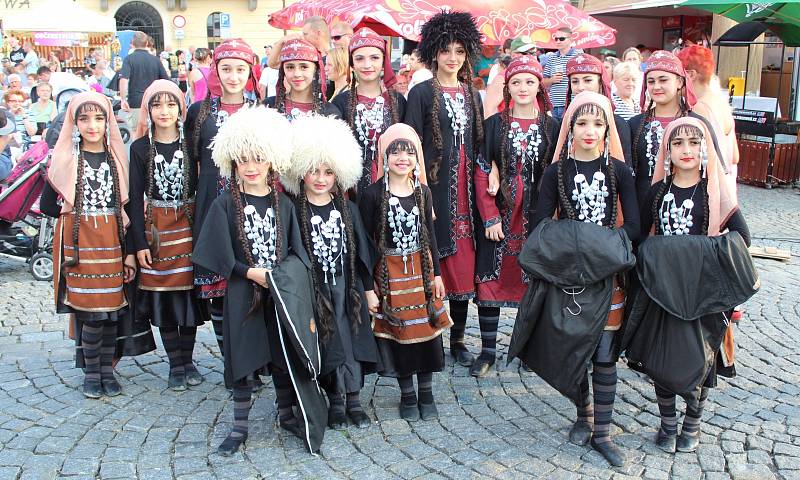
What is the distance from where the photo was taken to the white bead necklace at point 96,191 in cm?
425

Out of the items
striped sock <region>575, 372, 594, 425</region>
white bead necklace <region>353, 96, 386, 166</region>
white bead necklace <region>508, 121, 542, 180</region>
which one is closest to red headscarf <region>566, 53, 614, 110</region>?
white bead necklace <region>508, 121, 542, 180</region>

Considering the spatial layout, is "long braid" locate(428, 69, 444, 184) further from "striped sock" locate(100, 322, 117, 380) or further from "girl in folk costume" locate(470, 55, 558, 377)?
"striped sock" locate(100, 322, 117, 380)

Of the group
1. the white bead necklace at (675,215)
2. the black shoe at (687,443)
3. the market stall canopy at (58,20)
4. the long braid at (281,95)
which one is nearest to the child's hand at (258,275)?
the long braid at (281,95)

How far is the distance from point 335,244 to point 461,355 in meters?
1.50

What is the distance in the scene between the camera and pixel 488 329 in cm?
480

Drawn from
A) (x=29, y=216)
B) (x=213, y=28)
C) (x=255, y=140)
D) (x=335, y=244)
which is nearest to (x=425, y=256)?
(x=335, y=244)

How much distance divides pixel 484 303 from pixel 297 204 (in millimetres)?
1435

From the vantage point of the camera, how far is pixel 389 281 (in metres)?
4.04

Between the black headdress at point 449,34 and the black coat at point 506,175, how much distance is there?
0.47 metres

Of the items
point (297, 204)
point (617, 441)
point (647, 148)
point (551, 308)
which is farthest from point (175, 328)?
point (647, 148)

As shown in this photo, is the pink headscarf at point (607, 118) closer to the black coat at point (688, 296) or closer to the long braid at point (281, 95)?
the black coat at point (688, 296)

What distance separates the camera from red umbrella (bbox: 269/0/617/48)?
8.64m

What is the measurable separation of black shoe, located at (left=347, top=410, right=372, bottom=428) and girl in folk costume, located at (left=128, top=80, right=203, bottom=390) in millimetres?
1151

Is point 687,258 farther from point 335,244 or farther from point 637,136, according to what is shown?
point 335,244
